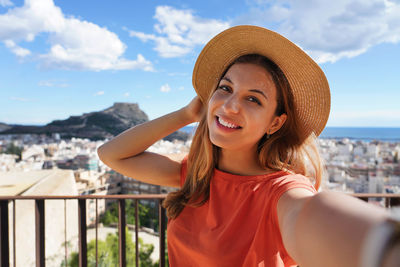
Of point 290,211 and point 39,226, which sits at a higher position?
point 290,211

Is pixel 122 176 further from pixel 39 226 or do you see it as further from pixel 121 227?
pixel 121 227

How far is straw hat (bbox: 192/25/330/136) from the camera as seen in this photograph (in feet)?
2.83

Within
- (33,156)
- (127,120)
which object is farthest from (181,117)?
(127,120)

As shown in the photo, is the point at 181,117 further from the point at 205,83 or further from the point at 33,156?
the point at 33,156

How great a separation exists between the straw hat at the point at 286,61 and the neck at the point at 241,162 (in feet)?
0.71

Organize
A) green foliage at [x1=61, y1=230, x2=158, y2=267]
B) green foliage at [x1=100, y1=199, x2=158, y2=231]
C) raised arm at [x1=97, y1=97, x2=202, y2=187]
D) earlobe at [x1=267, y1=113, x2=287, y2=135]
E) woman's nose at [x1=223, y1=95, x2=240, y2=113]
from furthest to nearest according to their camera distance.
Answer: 1. green foliage at [x1=100, y1=199, x2=158, y2=231]
2. green foliage at [x1=61, y1=230, x2=158, y2=267]
3. raised arm at [x1=97, y1=97, x2=202, y2=187]
4. earlobe at [x1=267, y1=113, x2=287, y2=135]
5. woman's nose at [x1=223, y1=95, x2=240, y2=113]

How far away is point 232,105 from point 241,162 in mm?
219

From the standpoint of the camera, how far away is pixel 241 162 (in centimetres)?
93

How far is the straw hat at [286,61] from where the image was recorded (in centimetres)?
86

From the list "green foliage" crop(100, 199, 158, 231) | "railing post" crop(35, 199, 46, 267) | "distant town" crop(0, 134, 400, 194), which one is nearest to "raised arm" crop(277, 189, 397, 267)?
"railing post" crop(35, 199, 46, 267)

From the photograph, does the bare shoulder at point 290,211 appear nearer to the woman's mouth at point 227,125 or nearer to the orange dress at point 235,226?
the orange dress at point 235,226

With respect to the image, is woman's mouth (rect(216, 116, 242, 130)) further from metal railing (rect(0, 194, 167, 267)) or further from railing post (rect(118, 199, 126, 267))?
railing post (rect(118, 199, 126, 267))

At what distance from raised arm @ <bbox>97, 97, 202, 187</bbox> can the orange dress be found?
7.8 inches

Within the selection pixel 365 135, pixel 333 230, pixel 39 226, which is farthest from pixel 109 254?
pixel 365 135
